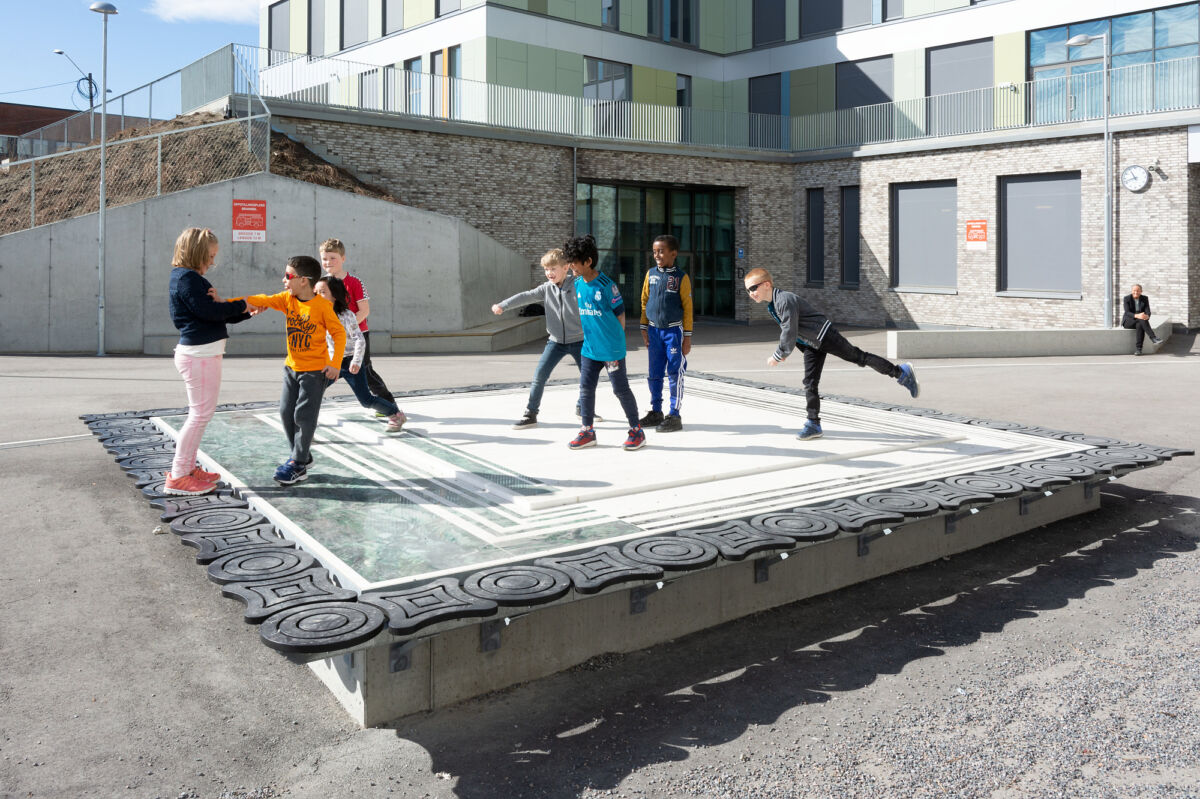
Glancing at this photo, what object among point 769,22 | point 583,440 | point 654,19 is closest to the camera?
point 583,440

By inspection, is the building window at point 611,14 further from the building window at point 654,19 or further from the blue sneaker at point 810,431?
the blue sneaker at point 810,431

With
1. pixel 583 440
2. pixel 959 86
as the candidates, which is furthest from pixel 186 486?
pixel 959 86

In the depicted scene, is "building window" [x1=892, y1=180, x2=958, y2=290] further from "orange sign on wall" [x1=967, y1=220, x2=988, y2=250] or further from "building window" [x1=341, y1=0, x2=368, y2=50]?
"building window" [x1=341, y1=0, x2=368, y2=50]

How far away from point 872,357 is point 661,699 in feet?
17.4

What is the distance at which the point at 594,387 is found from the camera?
27.4ft

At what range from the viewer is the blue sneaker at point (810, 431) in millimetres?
8750

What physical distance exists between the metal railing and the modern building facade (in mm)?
75

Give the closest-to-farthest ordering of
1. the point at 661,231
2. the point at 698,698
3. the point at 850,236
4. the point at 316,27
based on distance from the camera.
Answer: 1. the point at 698,698
2. the point at 850,236
3. the point at 661,231
4. the point at 316,27

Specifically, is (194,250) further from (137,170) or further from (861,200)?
(861,200)

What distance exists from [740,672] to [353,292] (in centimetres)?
591

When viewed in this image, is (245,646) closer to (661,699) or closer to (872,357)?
(661,699)

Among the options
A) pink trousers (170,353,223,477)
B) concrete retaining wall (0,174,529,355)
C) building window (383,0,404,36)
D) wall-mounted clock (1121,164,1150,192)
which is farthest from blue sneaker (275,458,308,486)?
building window (383,0,404,36)

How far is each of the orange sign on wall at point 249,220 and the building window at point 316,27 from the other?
1706cm

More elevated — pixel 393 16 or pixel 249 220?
pixel 393 16
